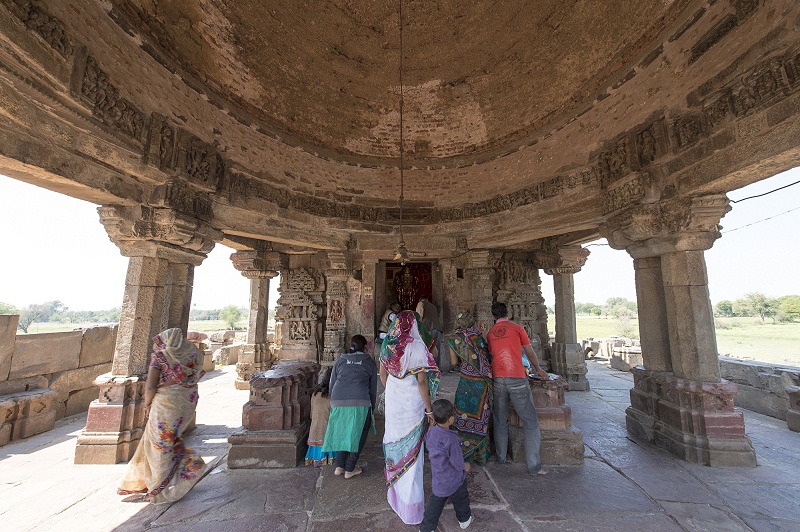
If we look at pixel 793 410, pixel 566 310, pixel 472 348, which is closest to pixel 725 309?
pixel 566 310

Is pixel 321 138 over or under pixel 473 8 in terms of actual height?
under

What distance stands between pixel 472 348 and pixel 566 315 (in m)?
5.98

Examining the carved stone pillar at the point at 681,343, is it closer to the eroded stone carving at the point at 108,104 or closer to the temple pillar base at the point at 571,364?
the temple pillar base at the point at 571,364

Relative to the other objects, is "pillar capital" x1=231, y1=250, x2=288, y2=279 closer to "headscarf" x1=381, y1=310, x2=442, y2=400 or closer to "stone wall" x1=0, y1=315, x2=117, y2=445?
"stone wall" x1=0, y1=315, x2=117, y2=445

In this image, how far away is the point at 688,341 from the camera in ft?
14.0

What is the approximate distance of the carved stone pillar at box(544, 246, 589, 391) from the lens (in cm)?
802

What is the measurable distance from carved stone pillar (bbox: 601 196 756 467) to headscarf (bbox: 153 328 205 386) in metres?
6.07

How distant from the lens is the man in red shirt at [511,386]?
359 centimetres

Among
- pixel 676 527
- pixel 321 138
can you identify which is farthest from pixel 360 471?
pixel 321 138

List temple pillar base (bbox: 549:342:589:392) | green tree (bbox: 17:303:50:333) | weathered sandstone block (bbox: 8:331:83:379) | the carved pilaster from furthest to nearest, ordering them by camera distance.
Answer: green tree (bbox: 17:303:50:333), the carved pilaster, temple pillar base (bbox: 549:342:589:392), weathered sandstone block (bbox: 8:331:83:379)

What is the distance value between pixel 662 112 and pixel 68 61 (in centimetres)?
698

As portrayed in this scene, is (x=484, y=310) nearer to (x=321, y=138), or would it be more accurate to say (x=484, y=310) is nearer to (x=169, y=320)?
(x=321, y=138)

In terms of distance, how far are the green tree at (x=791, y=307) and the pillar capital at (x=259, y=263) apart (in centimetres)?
6490

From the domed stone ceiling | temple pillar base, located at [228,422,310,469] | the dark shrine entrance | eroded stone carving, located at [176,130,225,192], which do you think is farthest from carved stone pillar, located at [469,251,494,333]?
eroded stone carving, located at [176,130,225,192]
